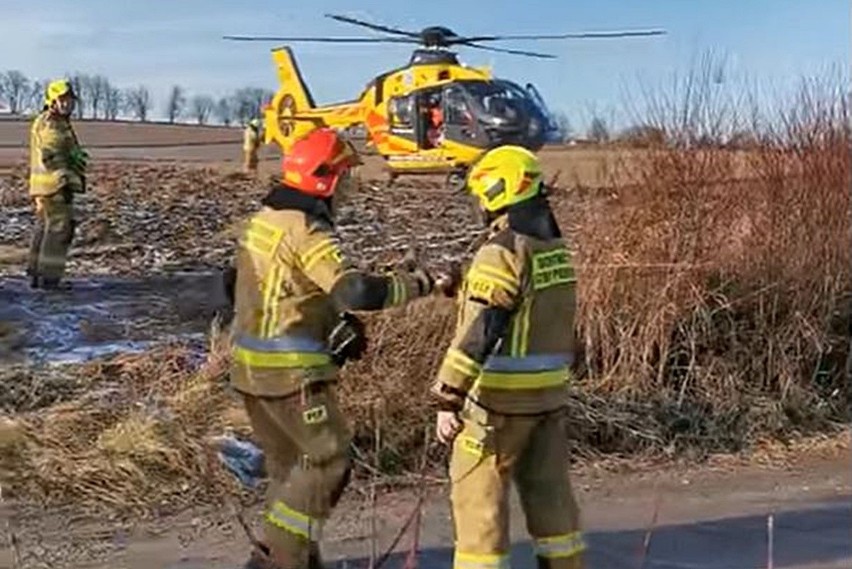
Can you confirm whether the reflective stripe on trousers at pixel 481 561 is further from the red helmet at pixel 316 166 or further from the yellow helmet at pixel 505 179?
the red helmet at pixel 316 166

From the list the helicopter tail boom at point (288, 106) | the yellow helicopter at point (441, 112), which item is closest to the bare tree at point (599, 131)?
the yellow helicopter at point (441, 112)

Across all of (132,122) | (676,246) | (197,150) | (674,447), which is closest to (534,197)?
(674,447)

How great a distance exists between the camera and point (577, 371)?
358 inches

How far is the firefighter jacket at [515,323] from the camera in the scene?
4.93m

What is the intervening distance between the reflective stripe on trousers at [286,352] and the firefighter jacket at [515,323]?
0.60 m

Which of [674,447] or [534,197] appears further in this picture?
[674,447]

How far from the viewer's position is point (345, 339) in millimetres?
5484

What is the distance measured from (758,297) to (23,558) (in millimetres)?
5469

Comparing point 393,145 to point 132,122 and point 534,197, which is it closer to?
point 534,197

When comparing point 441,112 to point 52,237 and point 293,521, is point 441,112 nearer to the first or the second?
point 52,237

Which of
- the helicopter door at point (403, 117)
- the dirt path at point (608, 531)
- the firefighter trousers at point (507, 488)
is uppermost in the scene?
the helicopter door at point (403, 117)

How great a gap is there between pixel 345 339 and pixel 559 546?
1.16 m

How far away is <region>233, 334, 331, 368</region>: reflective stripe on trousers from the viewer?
17.8ft

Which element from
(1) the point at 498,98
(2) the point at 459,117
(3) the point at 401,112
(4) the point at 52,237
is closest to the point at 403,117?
(3) the point at 401,112
